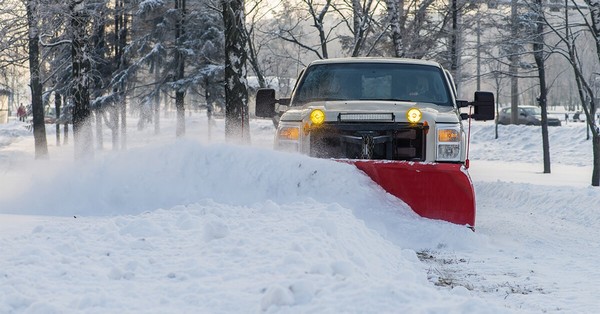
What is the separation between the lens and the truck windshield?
25.9ft

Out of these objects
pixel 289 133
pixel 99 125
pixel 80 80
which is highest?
pixel 80 80

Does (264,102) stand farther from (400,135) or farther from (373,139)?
(400,135)

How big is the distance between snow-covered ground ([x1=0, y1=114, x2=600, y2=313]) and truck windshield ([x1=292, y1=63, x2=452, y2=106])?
1224mm

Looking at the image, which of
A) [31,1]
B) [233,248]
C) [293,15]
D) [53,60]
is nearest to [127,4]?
[53,60]

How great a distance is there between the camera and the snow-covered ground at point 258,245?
370cm

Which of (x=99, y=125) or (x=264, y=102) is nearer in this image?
(x=264, y=102)

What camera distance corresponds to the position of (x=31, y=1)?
1753 centimetres

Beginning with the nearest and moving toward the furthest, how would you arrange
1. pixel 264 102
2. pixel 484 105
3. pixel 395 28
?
1. pixel 484 105
2. pixel 264 102
3. pixel 395 28

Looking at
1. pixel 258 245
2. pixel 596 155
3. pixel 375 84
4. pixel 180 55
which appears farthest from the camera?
pixel 180 55

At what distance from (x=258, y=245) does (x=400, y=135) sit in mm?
2681

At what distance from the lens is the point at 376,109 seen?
6.96 meters

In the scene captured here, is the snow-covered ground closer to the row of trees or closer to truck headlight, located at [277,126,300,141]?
truck headlight, located at [277,126,300,141]

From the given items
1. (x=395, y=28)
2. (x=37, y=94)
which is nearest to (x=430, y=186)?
(x=395, y=28)

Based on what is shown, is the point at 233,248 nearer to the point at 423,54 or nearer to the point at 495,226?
the point at 495,226
